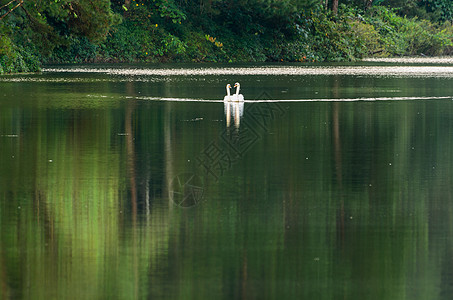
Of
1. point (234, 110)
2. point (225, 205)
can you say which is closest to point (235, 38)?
point (234, 110)

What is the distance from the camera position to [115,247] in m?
9.05

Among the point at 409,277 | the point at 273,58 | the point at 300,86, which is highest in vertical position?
the point at 273,58

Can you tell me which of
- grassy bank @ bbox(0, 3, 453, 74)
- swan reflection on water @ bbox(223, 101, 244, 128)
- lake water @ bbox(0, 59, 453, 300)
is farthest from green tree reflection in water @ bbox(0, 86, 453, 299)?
grassy bank @ bbox(0, 3, 453, 74)

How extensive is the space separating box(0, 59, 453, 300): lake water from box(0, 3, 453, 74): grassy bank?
34358 millimetres

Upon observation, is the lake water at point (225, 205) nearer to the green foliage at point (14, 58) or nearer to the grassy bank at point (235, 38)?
the green foliage at point (14, 58)

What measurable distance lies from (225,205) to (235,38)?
201 ft

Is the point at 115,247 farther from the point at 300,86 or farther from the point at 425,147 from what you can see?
the point at 300,86

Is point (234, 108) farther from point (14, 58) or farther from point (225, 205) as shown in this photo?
point (14, 58)

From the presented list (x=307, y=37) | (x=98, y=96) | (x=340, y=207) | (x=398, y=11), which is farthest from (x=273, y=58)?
(x=340, y=207)

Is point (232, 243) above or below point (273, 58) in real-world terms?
below

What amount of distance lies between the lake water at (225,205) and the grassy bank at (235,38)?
34358 mm

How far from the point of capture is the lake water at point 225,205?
799 cm

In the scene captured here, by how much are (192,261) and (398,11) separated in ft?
309

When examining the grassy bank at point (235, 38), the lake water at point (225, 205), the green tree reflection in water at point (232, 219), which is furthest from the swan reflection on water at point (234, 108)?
the grassy bank at point (235, 38)
